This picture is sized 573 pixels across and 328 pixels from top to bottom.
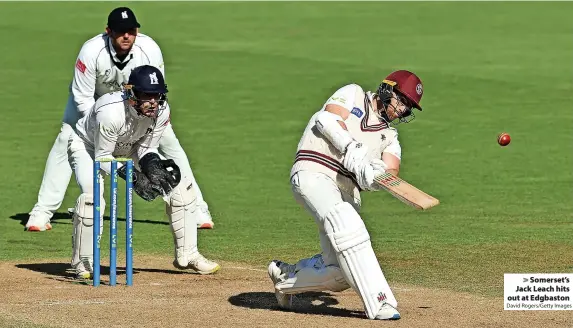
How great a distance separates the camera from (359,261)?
9.23 m

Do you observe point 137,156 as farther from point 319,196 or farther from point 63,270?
point 319,196

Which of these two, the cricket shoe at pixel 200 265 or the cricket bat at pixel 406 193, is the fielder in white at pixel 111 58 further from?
the cricket bat at pixel 406 193

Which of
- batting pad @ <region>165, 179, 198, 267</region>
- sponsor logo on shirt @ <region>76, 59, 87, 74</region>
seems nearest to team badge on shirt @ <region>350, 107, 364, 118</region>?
batting pad @ <region>165, 179, 198, 267</region>

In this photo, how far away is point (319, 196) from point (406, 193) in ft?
2.09

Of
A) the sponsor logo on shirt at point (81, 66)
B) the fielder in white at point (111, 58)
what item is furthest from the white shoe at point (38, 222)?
the sponsor logo on shirt at point (81, 66)

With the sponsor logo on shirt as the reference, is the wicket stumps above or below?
below

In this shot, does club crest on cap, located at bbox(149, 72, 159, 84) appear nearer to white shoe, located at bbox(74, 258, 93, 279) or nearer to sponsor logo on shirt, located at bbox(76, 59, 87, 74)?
white shoe, located at bbox(74, 258, 93, 279)

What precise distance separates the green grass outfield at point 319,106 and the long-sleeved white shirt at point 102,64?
58.5 inches

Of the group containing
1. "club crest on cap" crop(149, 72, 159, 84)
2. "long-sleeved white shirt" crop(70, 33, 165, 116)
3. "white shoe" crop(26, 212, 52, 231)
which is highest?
"long-sleeved white shirt" crop(70, 33, 165, 116)

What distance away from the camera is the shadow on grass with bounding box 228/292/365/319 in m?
9.73

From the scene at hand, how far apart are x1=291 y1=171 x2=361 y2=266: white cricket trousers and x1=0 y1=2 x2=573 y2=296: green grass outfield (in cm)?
157

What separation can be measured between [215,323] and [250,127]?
11.0 meters

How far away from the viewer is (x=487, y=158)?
699 inches

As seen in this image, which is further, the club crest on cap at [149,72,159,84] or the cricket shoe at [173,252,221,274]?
the cricket shoe at [173,252,221,274]
